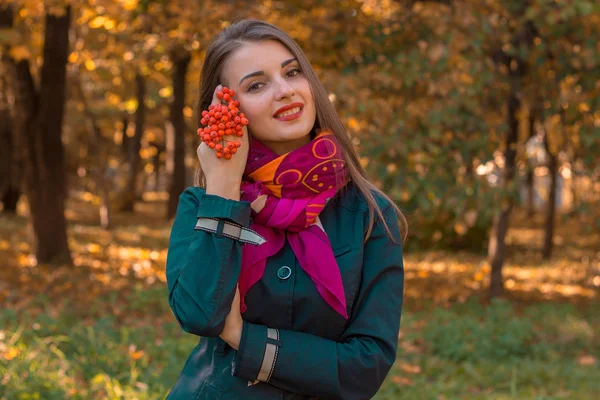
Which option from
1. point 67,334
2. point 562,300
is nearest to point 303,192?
point 67,334

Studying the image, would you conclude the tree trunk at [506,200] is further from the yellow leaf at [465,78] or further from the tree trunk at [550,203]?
the tree trunk at [550,203]

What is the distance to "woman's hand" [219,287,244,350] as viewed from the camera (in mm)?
1852

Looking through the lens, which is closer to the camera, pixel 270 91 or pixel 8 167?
pixel 270 91

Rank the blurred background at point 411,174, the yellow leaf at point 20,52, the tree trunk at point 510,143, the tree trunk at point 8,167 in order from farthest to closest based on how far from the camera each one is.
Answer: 1. the tree trunk at point 8,167
2. the yellow leaf at point 20,52
3. the tree trunk at point 510,143
4. the blurred background at point 411,174

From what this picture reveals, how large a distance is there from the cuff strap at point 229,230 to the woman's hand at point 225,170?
89 mm

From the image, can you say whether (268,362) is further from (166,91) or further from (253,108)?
(166,91)

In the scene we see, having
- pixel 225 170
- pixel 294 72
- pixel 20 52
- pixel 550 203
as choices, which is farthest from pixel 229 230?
pixel 550 203

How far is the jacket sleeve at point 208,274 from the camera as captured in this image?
1.80 metres

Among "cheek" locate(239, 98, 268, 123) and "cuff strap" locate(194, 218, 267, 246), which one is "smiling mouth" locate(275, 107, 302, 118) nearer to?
"cheek" locate(239, 98, 268, 123)

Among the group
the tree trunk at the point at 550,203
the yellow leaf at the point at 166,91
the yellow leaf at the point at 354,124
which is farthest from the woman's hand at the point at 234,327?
the yellow leaf at the point at 166,91

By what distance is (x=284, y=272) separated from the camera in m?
1.94

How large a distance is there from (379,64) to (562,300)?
13.5 ft

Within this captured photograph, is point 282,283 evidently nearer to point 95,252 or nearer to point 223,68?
point 223,68

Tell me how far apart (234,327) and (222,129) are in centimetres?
52
